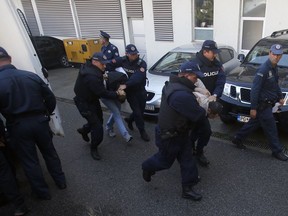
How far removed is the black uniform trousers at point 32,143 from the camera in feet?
10.3

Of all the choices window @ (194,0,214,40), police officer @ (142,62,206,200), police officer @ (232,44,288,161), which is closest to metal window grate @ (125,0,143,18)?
window @ (194,0,214,40)

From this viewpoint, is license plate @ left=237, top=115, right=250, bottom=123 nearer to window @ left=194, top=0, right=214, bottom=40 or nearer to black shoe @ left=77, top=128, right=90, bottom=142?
black shoe @ left=77, top=128, right=90, bottom=142

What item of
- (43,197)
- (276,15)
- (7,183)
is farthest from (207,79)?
(276,15)

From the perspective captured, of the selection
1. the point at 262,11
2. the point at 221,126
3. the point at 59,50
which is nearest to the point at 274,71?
the point at 221,126

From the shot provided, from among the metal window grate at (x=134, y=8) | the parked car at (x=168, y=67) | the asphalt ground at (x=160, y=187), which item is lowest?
the asphalt ground at (x=160, y=187)

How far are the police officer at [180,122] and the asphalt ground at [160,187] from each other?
0.30m

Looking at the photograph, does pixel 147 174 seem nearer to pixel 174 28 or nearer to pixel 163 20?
pixel 174 28

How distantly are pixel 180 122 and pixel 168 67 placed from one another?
3.57 metres

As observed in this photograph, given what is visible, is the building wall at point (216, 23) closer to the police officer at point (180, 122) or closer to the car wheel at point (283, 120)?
the car wheel at point (283, 120)

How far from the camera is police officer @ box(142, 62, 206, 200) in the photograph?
9.39ft

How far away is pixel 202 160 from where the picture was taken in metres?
4.02

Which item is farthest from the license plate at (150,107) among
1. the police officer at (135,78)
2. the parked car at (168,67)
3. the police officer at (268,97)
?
the police officer at (268,97)

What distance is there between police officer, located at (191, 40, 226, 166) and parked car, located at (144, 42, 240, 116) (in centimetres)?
157

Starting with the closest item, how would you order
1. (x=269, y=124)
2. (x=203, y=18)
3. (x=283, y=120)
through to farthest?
(x=269, y=124)
(x=283, y=120)
(x=203, y=18)
